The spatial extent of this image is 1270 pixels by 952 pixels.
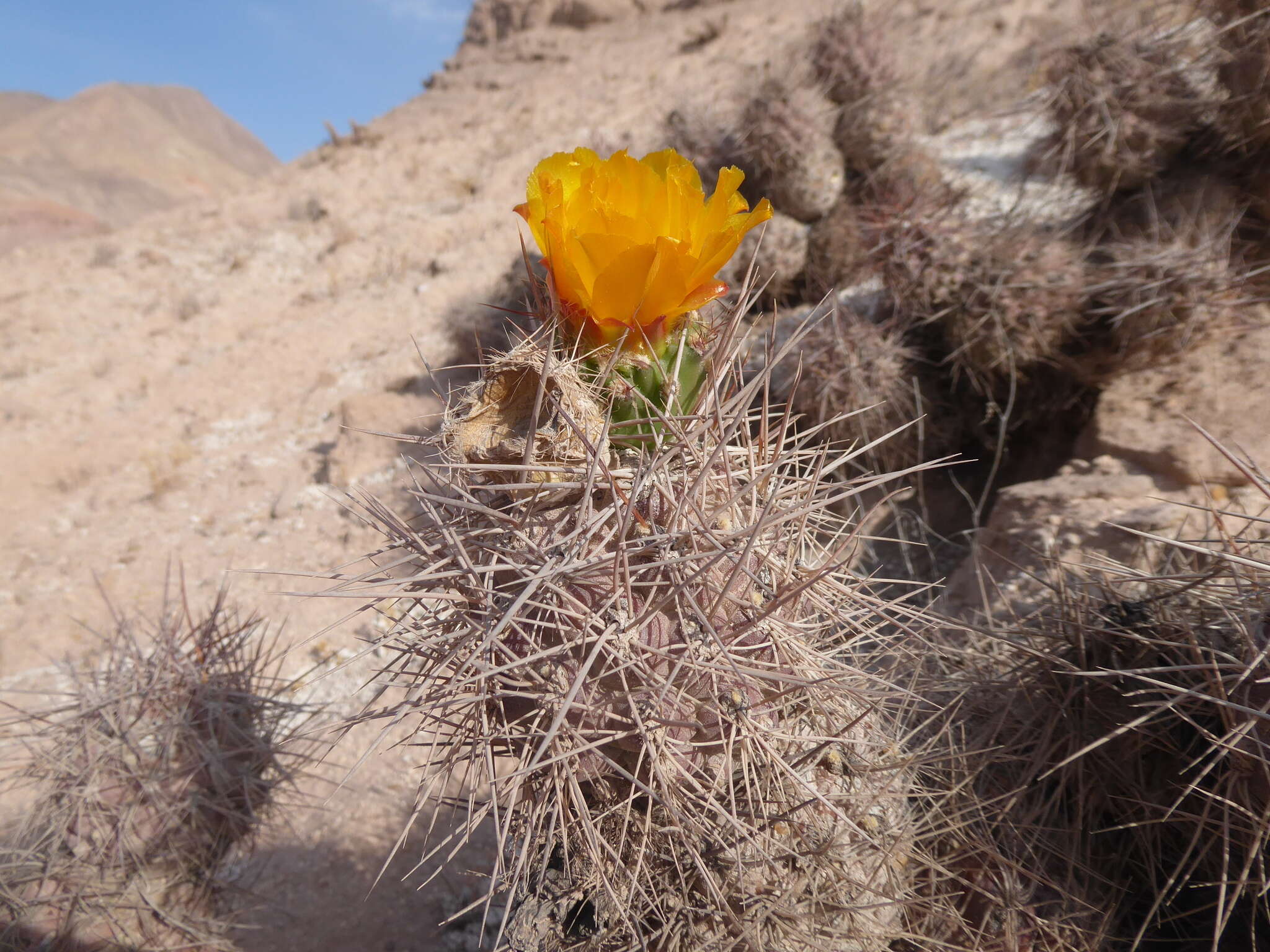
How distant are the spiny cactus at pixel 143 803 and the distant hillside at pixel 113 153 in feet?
74.8

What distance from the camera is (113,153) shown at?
28953 millimetres

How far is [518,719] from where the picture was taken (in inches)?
38.9

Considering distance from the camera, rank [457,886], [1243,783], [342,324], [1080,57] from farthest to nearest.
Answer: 1. [342,324]
2. [1080,57]
3. [457,886]
4. [1243,783]

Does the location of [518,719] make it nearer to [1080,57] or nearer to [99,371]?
[1080,57]

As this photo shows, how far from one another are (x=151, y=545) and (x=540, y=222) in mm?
5216

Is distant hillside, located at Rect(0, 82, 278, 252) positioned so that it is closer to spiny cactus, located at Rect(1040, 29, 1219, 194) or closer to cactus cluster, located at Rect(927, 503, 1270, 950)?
spiny cactus, located at Rect(1040, 29, 1219, 194)

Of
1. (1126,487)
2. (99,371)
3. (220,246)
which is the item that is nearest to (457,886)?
(1126,487)

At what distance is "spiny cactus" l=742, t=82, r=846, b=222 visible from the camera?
352 cm

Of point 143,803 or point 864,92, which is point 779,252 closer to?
point 864,92

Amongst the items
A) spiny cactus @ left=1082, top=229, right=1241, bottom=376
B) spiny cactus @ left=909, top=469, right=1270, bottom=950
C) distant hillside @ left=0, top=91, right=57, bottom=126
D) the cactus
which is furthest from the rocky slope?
distant hillside @ left=0, top=91, right=57, bottom=126

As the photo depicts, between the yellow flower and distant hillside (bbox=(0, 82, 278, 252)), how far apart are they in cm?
2384

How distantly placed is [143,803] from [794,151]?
12.5 feet

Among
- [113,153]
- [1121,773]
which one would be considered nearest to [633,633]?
[1121,773]

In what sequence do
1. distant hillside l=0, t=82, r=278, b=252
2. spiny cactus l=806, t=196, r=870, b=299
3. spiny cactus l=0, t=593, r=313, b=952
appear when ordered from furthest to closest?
distant hillside l=0, t=82, r=278, b=252, spiny cactus l=806, t=196, r=870, b=299, spiny cactus l=0, t=593, r=313, b=952
